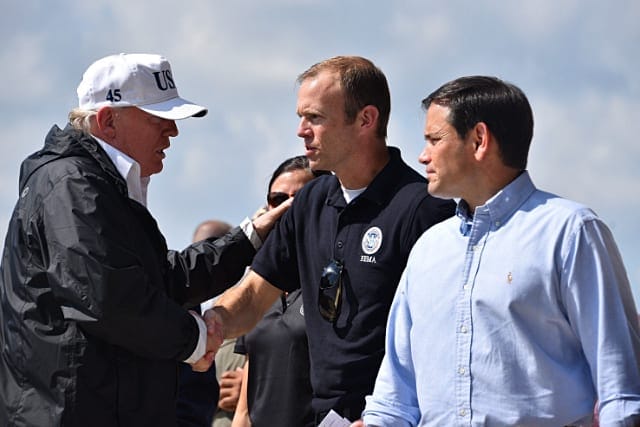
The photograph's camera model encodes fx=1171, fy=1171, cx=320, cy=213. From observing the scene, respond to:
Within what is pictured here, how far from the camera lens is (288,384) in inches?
264

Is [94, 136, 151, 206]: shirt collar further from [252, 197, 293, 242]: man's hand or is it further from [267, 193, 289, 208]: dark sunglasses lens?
[267, 193, 289, 208]: dark sunglasses lens

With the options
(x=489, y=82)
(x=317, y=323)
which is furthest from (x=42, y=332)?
(x=489, y=82)

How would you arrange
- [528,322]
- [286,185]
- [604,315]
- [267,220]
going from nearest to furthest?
1. [604,315]
2. [528,322]
3. [267,220]
4. [286,185]

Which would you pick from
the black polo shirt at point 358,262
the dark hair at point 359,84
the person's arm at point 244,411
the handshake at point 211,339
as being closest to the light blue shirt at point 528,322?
the black polo shirt at point 358,262

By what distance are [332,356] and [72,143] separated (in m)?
1.59

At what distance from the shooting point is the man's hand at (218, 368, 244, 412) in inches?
324

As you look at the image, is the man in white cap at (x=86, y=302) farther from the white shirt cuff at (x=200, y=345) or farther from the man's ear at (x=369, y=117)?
the man's ear at (x=369, y=117)

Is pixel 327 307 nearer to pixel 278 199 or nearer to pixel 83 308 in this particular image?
pixel 83 308

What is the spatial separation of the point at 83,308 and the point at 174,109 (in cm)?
129

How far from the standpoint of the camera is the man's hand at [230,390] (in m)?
8.23

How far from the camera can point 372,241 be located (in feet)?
18.6

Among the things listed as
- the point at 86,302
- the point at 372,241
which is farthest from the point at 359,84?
the point at 86,302

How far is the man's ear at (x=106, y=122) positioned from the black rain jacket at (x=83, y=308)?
29cm

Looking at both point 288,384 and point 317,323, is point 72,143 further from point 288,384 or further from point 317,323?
point 288,384
